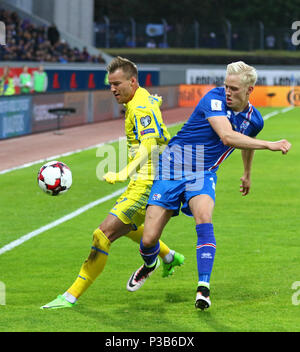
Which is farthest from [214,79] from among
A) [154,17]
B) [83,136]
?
[154,17]

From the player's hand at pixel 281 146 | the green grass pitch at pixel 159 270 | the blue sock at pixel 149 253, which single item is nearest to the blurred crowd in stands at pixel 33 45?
the green grass pitch at pixel 159 270

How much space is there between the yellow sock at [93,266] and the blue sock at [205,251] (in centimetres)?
85

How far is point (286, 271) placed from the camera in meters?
8.87

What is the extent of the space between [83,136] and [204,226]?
2033cm

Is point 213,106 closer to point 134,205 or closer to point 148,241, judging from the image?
point 134,205

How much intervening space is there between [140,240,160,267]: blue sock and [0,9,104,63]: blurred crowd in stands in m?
34.1

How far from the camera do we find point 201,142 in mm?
7492

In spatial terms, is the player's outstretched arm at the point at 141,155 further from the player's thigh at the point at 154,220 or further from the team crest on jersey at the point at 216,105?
the team crest on jersey at the point at 216,105

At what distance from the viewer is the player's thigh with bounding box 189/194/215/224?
718cm

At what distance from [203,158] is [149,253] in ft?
3.49

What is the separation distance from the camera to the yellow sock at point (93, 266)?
7.40 metres

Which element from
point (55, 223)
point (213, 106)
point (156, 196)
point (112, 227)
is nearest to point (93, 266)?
point (112, 227)

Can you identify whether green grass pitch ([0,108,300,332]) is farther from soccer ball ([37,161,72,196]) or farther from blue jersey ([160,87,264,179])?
blue jersey ([160,87,264,179])
